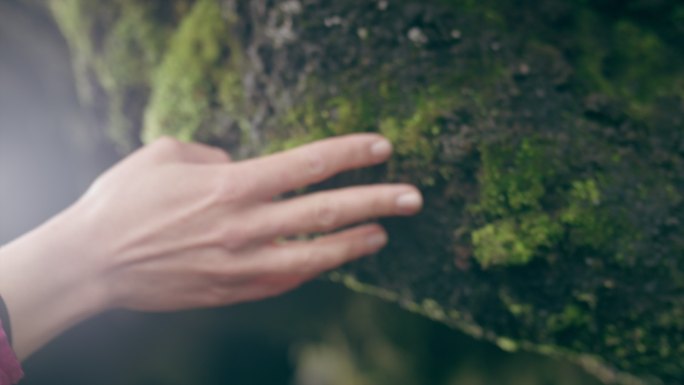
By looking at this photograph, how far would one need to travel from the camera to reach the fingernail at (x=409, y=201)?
3.01 feet

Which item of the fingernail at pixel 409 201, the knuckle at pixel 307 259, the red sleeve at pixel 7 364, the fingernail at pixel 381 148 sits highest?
the red sleeve at pixel 7 364

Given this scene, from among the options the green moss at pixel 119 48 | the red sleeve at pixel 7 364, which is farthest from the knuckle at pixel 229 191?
the green moss at pixel 119 48

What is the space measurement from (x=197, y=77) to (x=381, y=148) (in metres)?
0.47

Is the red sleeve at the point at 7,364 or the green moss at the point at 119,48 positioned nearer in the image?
the red sleeve at the point at 7,364

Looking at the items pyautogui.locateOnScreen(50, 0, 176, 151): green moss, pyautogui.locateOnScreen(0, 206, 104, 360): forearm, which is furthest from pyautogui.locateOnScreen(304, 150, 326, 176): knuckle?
pyautogui.locateOnScreen(50, 0, 176, 151): green moss

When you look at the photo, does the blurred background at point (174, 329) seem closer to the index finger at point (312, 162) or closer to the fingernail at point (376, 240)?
the fingernail at point (376, 240)

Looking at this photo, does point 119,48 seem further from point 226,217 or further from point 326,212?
point 326,212

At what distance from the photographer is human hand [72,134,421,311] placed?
92 cm

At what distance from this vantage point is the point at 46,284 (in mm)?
873

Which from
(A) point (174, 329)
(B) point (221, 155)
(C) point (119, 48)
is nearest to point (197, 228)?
(B) point (221, 155)

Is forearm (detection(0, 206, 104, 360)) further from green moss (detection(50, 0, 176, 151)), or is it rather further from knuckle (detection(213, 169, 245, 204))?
green moss (detection(50, 0, 176, 151))

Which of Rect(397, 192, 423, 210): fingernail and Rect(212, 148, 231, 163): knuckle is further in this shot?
Rect(212, 148, 231, 163): knuckle

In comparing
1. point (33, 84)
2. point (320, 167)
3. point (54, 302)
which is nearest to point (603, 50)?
point (320, 167)

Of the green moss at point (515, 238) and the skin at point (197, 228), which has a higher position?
the skin at point (197, 228)
